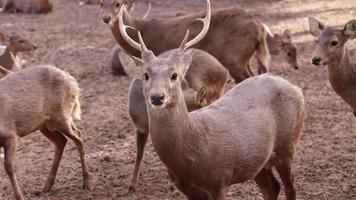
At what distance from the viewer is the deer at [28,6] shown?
16.2 meters

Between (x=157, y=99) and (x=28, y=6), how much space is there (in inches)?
518

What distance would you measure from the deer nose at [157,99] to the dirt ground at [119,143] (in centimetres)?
205

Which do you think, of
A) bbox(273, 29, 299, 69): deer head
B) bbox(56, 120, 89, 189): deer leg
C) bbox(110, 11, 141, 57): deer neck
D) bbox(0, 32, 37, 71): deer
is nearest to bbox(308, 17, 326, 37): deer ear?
bbox(110, 11, 141, 57): deer neck

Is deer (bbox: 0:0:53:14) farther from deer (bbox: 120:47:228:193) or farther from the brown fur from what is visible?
the brown fur

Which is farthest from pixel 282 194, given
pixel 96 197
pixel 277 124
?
pixel 96 197

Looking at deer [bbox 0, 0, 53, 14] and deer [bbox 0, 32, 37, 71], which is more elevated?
deer [bbox 0, 32, 37, 71]

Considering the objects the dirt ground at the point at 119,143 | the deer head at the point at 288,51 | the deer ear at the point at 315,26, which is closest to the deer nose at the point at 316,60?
the deer ear at the point at 315,26

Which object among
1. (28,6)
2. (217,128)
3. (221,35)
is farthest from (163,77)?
(28,6)

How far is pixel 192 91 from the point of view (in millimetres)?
6188

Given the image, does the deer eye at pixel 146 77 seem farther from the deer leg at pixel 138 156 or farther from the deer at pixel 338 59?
the deer at pixel 338 59

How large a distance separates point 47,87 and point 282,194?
7.45 feet

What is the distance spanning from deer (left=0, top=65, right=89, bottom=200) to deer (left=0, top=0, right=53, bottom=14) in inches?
408

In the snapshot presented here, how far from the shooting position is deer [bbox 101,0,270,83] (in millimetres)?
8000

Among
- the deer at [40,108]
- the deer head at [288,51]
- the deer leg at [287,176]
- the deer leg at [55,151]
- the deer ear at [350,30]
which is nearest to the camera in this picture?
Result: the deer leg at [287,176]
